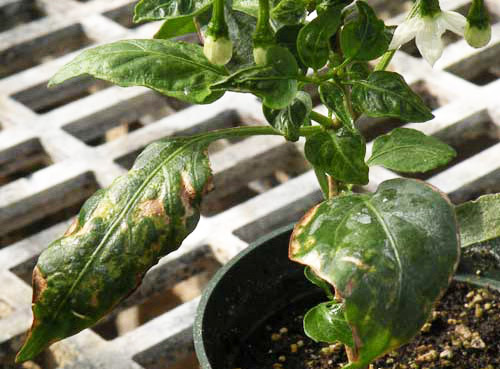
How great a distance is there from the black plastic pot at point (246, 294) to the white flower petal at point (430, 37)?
28cm

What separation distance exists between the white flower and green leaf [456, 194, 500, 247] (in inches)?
5.6

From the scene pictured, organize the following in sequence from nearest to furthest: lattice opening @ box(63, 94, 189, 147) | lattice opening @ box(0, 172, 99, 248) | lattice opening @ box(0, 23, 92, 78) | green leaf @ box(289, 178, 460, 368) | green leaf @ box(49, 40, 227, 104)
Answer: green leaf @ box(289, 178, 460, 368), green leaf @ box(49, 40, 227, 104), lattice opening @ box(0, 172, 99, 248), lattice opening @ box(63, 94, 189, 147), lattice opening @ box(0, 23, 92, 78)

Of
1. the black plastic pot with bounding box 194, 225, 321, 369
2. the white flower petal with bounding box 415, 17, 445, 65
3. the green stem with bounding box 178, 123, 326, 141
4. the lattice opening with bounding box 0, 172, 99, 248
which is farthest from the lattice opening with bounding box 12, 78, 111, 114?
the white flower petal with bounding box 415, 17, 445, 65

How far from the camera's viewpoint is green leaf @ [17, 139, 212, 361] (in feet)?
2.36

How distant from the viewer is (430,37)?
0.72m

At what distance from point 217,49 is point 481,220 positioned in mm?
257

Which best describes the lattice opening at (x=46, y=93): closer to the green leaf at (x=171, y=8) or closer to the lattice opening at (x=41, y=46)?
the lattice opening at (x=41, y=46)

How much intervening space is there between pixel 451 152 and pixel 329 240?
0.47ft

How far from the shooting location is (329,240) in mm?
674

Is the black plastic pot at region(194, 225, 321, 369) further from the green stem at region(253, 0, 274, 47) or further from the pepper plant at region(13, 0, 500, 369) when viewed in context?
the green stem at region(253, 0, 274, 47)

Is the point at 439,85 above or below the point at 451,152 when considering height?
below

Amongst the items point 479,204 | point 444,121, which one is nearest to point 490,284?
point 479,204

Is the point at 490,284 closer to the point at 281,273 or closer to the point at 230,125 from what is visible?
the point at 281,273

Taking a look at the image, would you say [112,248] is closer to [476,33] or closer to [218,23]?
[218,23]
